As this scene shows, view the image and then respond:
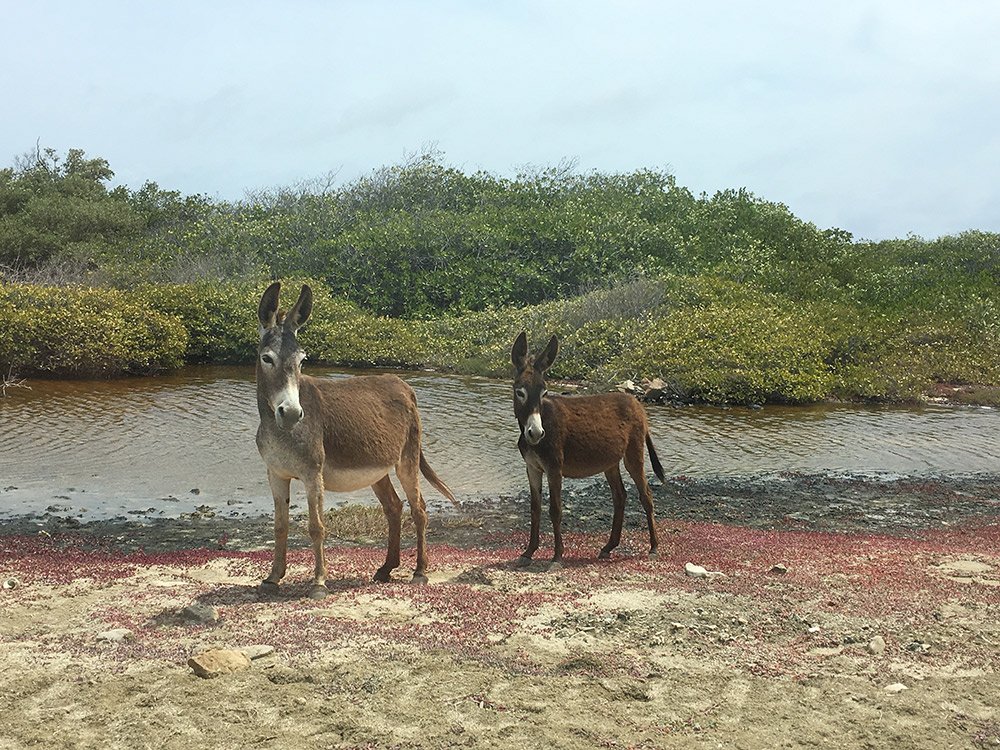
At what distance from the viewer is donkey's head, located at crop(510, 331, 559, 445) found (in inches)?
427

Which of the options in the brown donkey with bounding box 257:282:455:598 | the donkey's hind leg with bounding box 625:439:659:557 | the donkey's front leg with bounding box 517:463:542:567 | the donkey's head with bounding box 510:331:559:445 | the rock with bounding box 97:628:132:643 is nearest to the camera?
the rock with bounding box 97:628:132:643

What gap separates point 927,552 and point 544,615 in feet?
19.3

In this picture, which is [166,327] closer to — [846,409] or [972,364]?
[846,409]

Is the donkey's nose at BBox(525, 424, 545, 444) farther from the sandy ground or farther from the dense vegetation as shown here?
the dense vegetation

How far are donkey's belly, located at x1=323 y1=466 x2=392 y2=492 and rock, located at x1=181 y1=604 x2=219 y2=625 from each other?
1695 millimetres

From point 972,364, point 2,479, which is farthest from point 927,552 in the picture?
point 972,364

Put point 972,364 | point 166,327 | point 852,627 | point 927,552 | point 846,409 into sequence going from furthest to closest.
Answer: point 972,364, point 166,327, point 846,409, point 927,552, point 852,627

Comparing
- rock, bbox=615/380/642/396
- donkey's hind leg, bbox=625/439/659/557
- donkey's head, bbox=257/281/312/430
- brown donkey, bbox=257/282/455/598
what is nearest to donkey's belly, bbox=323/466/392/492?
brown donkey, bbox=257/282/455/598

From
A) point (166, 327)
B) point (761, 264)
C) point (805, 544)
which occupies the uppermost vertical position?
point (761, 264)

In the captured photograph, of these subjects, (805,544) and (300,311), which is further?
(805,544)

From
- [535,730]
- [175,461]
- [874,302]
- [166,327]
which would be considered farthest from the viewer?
[874,302]

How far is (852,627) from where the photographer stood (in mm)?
8141

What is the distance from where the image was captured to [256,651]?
712 centimetres

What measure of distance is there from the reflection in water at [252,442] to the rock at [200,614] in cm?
715
